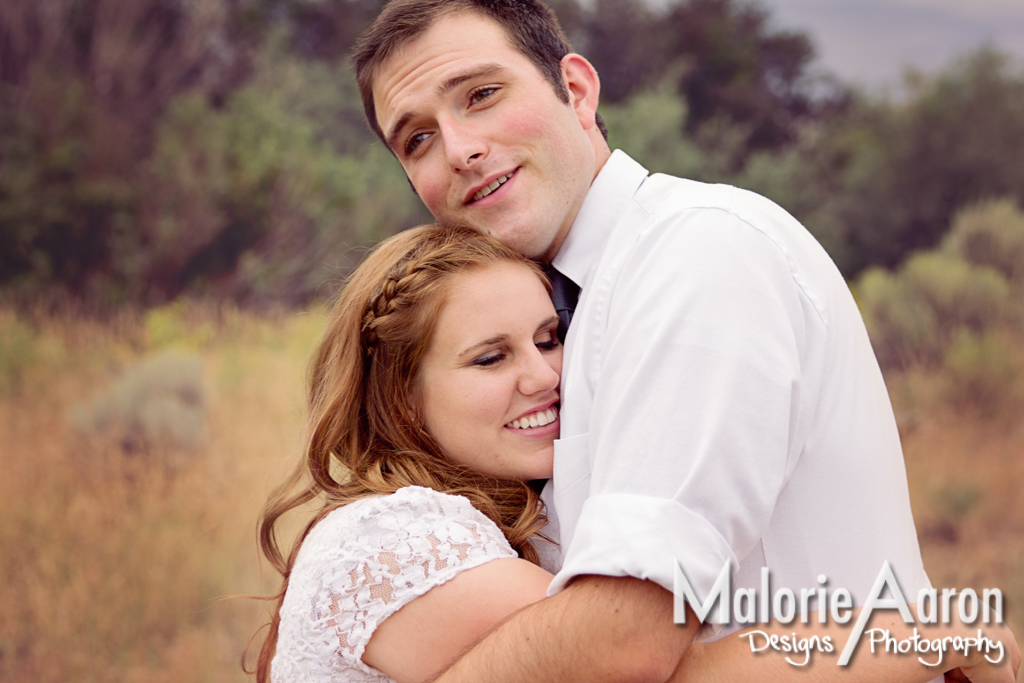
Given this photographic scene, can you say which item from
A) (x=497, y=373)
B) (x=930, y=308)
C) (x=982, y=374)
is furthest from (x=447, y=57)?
(x=930, y=308)

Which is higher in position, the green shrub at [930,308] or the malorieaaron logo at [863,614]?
the green shrub at [930,308]

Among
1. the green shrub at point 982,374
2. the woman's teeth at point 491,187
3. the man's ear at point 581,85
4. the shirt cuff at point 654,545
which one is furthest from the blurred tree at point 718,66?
the shirt cuff at point 654,545

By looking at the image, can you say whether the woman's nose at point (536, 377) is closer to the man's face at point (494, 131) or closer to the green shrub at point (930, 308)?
the man's face at point (494, 131)

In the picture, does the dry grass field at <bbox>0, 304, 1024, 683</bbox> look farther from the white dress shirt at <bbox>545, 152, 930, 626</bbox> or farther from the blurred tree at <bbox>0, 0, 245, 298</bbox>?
the white dress shirt at <bbox>545, 152, 930, 626</bbox>

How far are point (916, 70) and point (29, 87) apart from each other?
6.35m

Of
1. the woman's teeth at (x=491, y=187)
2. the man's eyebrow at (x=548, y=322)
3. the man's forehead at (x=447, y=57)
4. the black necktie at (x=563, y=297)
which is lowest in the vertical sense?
the man's eyebrow at (x=548, y=322)

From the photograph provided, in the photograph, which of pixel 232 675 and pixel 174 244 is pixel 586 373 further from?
pixel 174 244

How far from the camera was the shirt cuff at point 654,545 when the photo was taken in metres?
0.96

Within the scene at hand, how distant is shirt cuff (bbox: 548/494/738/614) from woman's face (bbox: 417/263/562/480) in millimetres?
529

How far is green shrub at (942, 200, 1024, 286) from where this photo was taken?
546 centimetres

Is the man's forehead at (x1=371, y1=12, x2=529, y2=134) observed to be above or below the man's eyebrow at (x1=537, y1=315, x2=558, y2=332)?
above

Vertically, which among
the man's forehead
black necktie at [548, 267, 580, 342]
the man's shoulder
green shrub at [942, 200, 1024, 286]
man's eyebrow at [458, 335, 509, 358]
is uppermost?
green shrub at [942, 200, 1024, 286]

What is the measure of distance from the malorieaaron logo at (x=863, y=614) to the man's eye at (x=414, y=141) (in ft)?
3.67

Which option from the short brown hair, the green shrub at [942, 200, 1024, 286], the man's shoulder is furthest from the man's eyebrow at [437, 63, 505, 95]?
the green shrub at [942, 200, 1024, 286]
